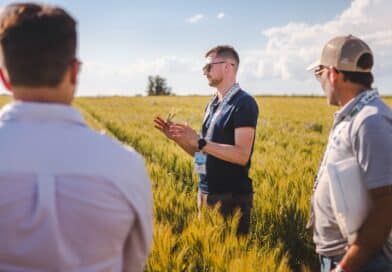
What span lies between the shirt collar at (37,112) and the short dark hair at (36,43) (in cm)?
6

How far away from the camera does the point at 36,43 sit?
1.17 metres

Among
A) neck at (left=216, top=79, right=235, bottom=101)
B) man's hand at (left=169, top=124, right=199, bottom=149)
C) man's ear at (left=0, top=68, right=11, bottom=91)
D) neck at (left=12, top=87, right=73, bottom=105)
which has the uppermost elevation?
neck at (left=216, top=79, right=235, bottom=101)

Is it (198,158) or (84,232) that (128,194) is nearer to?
(84,232)

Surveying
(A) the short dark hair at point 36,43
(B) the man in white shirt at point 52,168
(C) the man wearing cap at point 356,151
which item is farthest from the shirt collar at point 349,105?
(A) the short dark hair at point 36,43

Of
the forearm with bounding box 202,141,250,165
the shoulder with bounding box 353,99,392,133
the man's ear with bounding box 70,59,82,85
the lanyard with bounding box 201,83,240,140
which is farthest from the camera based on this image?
the lanyard with bounding box 201,83,240,140

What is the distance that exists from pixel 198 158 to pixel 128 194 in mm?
2262

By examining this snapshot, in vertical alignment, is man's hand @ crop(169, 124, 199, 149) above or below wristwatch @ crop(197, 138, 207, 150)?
above

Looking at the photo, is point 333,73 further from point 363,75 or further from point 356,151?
point 356,151

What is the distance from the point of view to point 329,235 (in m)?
2.12

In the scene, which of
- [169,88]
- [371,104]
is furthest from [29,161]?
[169,88]

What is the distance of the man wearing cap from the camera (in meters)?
1.87

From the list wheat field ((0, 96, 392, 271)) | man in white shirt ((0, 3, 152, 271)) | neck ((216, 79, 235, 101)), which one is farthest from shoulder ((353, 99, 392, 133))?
neck ((216, 79, 235, 101))

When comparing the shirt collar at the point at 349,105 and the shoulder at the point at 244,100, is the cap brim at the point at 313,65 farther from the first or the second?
the shoulder at the point at 244,100

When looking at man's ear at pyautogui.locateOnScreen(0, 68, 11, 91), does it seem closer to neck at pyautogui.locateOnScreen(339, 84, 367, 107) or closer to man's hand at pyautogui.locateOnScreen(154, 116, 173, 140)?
neck at pyautogui.locateOnScreen(339, 84, 367, 107)
